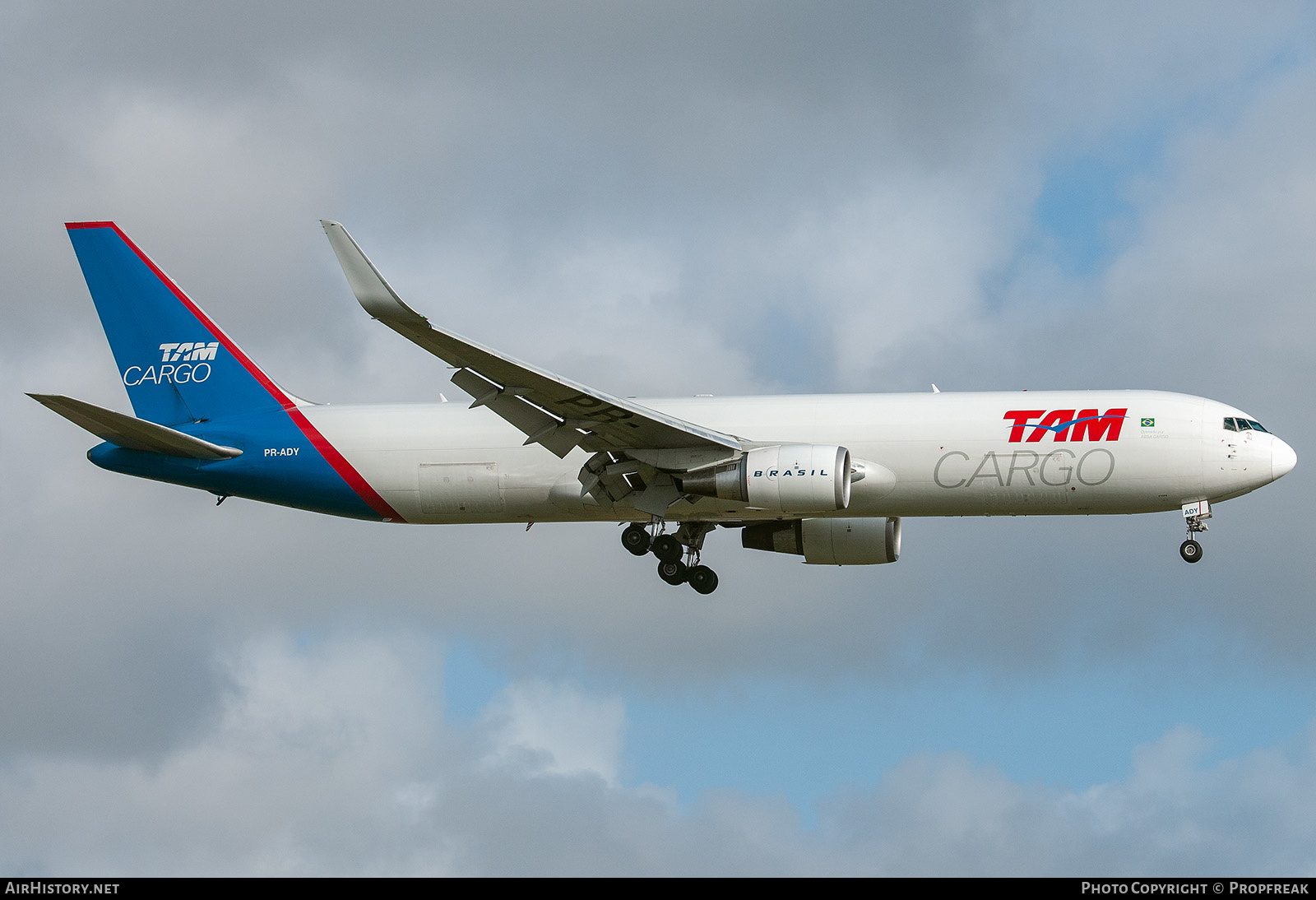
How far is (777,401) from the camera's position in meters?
42.8

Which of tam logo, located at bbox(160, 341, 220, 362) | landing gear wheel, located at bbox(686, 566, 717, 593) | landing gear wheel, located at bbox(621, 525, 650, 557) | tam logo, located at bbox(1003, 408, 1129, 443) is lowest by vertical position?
landing gear wheel, located at bbox(686, 566, 717, 593)

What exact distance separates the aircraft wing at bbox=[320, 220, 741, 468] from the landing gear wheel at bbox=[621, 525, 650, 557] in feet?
13.0

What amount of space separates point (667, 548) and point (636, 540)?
35.4 inches

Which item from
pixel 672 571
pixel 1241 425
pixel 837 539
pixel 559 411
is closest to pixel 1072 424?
pixel 1241 425

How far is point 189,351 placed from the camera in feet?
153

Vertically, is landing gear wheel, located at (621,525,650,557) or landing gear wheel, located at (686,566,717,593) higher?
landing gear wheel, located at (621,525,650,557)

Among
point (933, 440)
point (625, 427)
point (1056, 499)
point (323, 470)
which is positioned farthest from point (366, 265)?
point (1056, 499)

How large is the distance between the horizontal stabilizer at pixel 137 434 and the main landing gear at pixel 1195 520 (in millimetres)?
24541

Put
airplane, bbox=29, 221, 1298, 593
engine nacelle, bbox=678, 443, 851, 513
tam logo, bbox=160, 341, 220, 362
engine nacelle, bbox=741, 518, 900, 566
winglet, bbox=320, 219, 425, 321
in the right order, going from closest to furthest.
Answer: winglet, bbox=320, 219, 425, 321 < engine nacelle, bbox=678, 443, 851, 513 < airplane, bbox=29, 221, 1298, 593 < engine nacelle, bbox=741, 518, 900, 566 < tam logo, bbox=160, 341, 220, 362

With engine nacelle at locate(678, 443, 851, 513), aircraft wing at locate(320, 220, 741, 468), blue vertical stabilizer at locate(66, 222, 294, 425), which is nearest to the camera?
aircraft wing at locate(320, 220, 741, 468)

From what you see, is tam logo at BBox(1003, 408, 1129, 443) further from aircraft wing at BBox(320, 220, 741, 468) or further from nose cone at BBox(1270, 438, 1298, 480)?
aircraft wing at BBox(320, 220, 741, 468)

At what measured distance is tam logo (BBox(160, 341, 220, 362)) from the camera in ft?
153

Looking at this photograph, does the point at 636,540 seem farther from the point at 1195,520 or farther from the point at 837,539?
the point at 1195,520

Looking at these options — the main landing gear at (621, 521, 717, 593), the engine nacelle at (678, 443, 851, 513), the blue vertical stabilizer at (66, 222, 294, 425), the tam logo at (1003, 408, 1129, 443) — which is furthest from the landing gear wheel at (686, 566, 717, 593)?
the blue vertical stabilizer at (66, 222, 294, 425)
